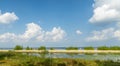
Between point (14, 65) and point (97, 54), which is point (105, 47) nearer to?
point (97, 54)

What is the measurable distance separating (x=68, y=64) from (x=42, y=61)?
1.41 m

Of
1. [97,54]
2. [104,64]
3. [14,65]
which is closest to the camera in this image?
[14,65]

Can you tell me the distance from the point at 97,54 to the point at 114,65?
7994 mm

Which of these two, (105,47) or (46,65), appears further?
(105,47)

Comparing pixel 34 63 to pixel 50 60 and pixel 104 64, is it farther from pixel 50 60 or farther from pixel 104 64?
pixel 104 64

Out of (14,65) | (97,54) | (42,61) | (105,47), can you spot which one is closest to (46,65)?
(42,61)

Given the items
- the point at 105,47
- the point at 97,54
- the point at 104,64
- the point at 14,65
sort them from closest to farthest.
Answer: the point at 14,65 < the point at 104,64 < the point at 97,54 < the point at 105,47

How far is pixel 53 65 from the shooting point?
1411cm

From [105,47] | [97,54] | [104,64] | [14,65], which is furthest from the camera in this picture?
[105,47]

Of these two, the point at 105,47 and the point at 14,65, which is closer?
the point at 14,65

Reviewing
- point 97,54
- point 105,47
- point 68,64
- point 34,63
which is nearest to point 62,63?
point 68,64

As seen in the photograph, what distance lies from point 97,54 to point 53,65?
31.1ft

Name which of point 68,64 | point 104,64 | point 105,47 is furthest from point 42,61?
point 105,47

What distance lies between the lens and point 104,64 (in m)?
14.9
